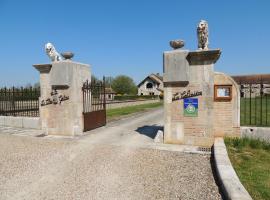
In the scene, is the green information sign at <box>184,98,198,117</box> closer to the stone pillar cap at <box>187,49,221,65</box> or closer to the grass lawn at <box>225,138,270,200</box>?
the stone pillar cap at <box>187,49,221,65</box>

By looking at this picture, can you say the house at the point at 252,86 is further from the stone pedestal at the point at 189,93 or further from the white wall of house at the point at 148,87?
the white wall of house at the point at 148,87

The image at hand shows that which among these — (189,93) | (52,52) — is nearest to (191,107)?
(189,93)

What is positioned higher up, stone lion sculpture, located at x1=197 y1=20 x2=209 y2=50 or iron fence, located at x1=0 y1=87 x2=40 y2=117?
stone lion sculpture, located at x1=197 y1=20 x2=209 y2=50

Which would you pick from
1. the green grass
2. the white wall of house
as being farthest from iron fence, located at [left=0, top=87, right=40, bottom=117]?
the white wall of house

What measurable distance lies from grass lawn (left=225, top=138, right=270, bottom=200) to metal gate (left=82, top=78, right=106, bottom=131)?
5735 mm

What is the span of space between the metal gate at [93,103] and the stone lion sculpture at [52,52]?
63.9 inches

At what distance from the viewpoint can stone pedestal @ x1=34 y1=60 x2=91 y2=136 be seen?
30.1 feet

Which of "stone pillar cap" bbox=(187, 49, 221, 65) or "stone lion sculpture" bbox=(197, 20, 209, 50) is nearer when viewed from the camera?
"stone pillar cap" bbox=(187, 49, 221, 65)

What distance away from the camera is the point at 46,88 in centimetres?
968

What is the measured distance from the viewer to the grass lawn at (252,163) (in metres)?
3.95

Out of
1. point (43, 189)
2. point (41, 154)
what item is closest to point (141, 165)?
point (43, 189)

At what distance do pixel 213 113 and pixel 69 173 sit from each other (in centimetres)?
469

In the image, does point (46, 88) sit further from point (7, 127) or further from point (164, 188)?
point (164, 188)

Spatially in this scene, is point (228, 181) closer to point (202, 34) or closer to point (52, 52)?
point (202, 34)
